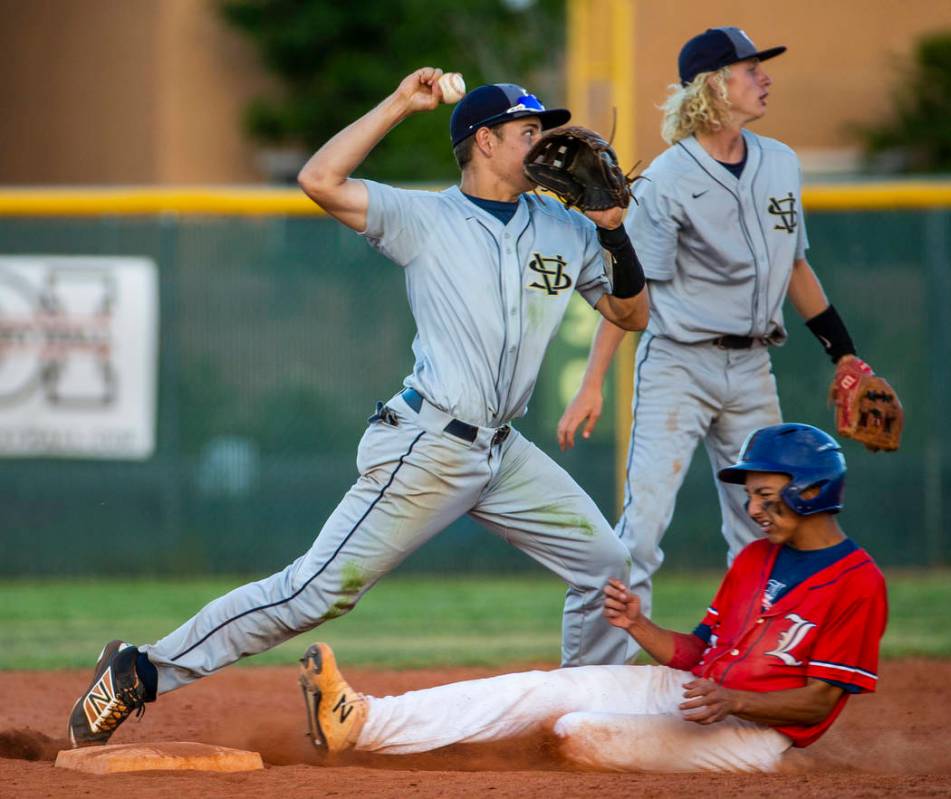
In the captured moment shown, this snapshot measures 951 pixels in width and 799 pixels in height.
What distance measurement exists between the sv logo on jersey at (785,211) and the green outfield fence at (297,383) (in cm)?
455

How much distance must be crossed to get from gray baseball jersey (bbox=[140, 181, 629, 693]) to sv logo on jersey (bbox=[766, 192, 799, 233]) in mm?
1058

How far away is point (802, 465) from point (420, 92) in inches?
57.9

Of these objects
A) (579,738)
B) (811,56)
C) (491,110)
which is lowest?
(579,738)

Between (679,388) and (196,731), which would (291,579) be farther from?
(679,388)

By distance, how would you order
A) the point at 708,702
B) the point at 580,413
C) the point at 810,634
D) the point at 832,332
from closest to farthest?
1. the point at 708,702
2. the point at 810,634
3. the point at 580,413
4. the point at 832,332

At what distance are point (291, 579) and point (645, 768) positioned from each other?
113 centimetres

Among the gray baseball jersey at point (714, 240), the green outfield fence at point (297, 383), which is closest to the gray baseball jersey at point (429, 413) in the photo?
the gray baseball jersey at point (714, 240)

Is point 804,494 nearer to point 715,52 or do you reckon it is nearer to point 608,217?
point 608,217

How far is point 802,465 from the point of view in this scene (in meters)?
4.00

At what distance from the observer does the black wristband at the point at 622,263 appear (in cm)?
424

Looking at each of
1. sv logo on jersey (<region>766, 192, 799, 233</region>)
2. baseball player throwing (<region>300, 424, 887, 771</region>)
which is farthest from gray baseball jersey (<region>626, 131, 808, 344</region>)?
baseball player throwing (<region>300, 424, 887, 771</region>)

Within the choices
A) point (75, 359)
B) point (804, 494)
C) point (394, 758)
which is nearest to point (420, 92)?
point (804, 494)

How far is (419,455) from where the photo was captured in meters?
4.17

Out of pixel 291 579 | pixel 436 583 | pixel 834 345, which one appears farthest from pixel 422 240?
pixel 436 583
